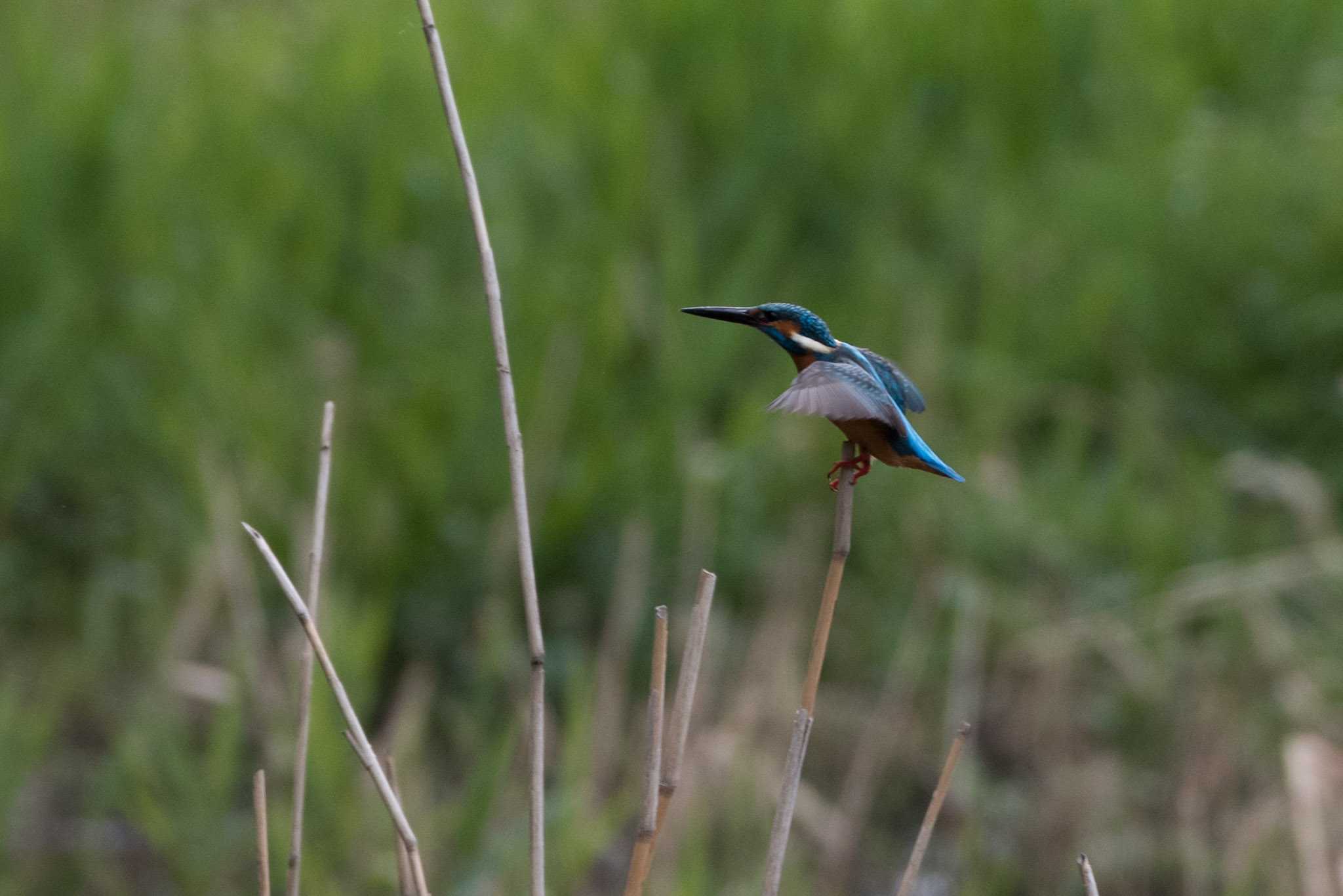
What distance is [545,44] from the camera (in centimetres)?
406

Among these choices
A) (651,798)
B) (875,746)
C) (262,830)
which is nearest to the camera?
(651,798)

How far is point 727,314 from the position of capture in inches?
40.8

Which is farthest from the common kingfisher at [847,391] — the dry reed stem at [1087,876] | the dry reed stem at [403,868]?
the dry reed stem at [403,868]

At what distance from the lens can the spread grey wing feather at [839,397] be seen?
0.94 meters

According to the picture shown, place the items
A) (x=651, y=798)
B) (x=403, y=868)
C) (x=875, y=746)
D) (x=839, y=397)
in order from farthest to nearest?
(x=875, y=746) → (x=403, y=868) → (x=651, y=798) → (x=839, y=397)

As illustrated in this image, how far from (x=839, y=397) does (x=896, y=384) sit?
17 centimetres

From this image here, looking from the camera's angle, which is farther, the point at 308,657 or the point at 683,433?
the point at 683,433

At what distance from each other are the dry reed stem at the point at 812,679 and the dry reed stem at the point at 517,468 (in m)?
0.17

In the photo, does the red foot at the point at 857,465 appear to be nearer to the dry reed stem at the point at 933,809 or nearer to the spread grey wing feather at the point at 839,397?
the spread grey wing feather at the point at 839,397

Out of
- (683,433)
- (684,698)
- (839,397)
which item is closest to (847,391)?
(839,397)

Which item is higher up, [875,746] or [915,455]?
[915,455]

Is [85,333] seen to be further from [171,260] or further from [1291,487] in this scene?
[1291,487]

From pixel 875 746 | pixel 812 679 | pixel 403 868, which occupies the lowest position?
pixel 875 746

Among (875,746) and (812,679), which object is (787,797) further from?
(875,746)
